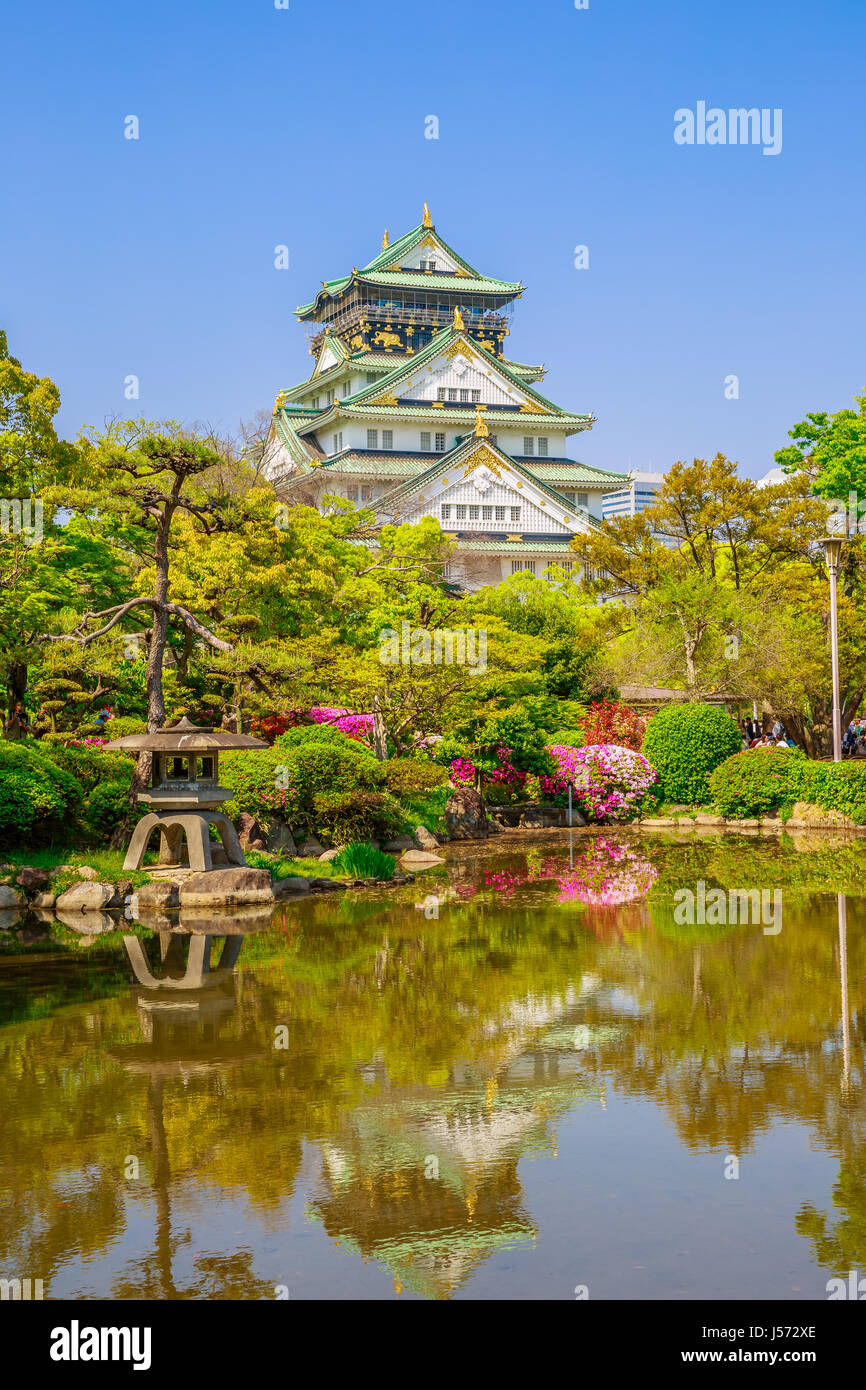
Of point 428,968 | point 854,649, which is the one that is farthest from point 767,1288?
point 854,649

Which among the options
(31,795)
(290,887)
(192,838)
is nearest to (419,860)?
(290,887)

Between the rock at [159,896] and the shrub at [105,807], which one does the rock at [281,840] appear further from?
the rock at [159,896]

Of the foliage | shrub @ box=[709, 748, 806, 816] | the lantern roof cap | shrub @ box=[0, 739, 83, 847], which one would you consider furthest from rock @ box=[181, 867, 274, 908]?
shrub @ box=[709, 748, 806, 816]

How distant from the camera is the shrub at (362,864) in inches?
698

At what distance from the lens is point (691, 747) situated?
86.7ft

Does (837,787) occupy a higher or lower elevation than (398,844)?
higher

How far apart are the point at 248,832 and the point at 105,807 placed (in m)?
2.10

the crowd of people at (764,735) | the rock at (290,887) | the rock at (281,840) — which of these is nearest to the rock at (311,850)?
the rock at (281,840)

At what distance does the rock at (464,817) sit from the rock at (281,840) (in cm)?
533

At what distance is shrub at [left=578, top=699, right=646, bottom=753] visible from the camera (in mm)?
27873

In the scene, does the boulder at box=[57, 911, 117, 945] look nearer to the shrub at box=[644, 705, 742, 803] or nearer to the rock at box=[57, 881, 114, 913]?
the rock at box=[57, 881, 114, 913]

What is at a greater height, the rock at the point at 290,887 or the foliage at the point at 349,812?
the foliage at the point at 349,812

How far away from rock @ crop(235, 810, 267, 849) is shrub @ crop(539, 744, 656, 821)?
9.42 metres

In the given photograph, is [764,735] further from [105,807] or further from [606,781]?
[105,807]
